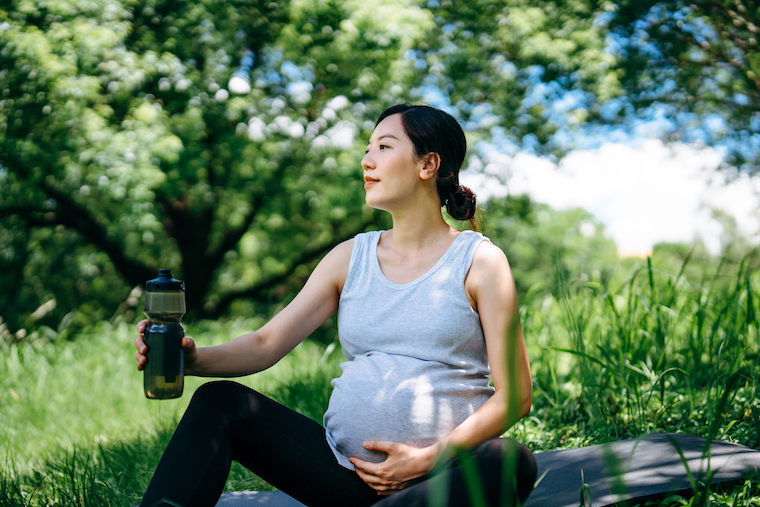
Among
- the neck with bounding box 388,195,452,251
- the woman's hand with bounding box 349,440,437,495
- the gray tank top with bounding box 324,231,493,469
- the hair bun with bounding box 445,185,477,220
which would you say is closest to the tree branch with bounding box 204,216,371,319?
the hair bun with bounding box 445,185,477,220

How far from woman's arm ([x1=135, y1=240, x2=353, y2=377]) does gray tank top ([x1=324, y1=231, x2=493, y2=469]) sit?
16 cm

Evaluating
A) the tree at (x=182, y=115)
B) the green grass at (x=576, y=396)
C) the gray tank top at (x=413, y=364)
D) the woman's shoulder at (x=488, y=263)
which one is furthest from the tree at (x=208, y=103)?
the woman's shoulder at (x=488, y=263)

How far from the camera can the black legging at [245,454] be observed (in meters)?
1.26

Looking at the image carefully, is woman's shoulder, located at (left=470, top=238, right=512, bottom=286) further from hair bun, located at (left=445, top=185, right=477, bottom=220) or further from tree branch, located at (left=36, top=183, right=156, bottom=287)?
tree branch, located at (left=36, top=183, right=156, bottom=287)

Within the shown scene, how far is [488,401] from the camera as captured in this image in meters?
1.29

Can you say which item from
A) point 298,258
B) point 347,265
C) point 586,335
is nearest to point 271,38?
point 298,258

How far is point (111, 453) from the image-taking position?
2.51 metres

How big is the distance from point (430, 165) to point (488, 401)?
0.71 metres

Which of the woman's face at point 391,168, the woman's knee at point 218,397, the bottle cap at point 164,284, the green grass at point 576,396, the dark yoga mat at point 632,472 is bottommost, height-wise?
the green grass at point 576,396

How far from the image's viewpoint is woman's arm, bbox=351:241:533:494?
1247mm

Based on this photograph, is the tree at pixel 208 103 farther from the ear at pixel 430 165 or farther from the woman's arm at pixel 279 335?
the ear at pixel 430 165

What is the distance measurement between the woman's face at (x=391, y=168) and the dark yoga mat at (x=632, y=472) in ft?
3.02

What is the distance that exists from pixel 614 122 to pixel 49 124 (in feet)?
25.6

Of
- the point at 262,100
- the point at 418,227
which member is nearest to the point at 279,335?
the point at 418,227
